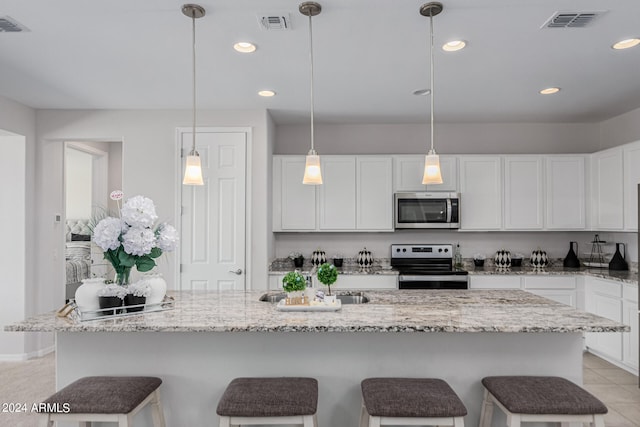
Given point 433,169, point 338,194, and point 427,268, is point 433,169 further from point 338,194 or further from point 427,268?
point 427,268

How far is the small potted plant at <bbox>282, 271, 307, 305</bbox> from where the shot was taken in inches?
88.2

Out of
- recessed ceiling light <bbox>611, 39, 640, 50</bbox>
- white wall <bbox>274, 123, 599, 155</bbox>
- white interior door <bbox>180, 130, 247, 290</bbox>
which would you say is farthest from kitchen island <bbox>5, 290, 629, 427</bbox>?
white wall <bbox>274, 123, 599, 155</bbox>

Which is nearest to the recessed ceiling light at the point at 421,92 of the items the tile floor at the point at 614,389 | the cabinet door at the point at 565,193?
the cabinet door at the point at 565,193

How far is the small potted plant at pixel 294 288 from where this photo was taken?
2.24m

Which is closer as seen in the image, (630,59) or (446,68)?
(630,59)

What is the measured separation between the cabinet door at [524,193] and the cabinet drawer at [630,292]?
1071mm

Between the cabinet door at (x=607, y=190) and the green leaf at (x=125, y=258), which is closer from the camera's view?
the green leaf at (x=125, y=258)

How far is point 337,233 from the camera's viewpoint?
16.0ft

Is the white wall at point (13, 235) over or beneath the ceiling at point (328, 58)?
beneath

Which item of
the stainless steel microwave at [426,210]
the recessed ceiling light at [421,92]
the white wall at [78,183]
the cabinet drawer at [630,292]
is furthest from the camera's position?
the white wall at [78,183]

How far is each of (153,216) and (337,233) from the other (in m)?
2.98

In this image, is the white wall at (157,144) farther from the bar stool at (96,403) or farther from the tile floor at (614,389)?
the tile floor at (614,389)

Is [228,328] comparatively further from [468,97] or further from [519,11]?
[468,97]

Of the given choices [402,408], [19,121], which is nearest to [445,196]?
[402,408]
